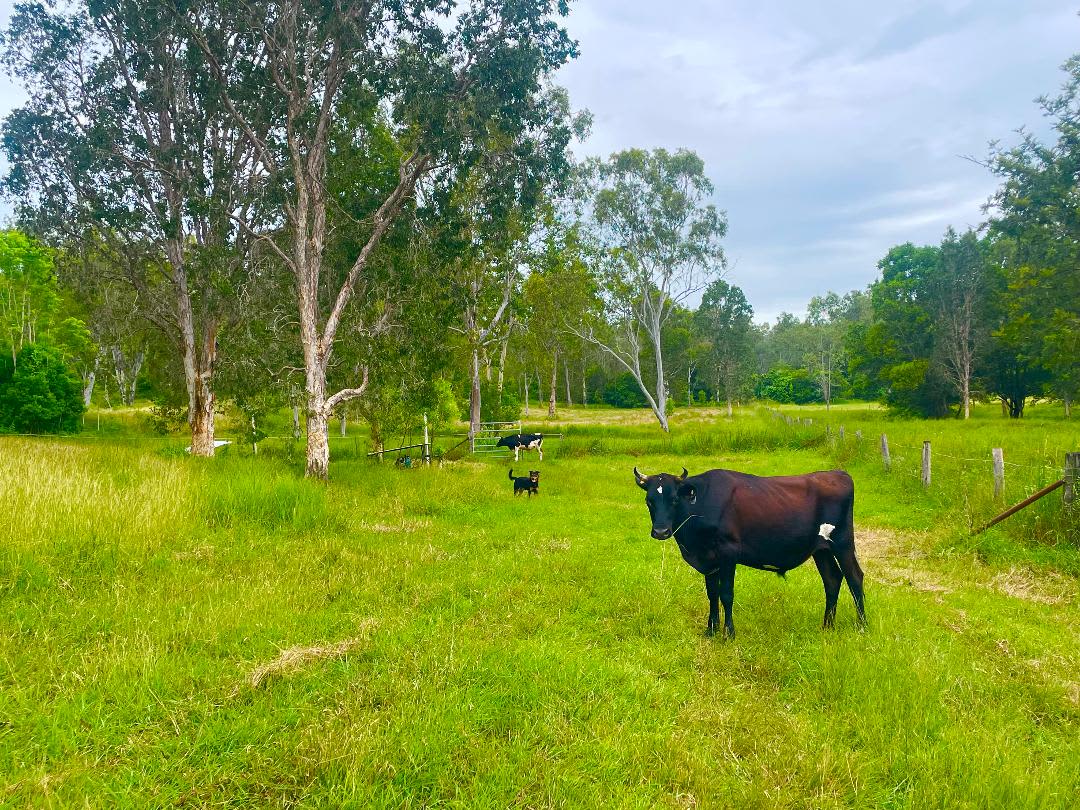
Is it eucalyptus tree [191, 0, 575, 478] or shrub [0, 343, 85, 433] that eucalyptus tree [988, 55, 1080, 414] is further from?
shrub [0, 343, 85, 433]

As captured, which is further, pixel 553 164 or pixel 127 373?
pixel 127 373

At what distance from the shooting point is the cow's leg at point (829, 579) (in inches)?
225

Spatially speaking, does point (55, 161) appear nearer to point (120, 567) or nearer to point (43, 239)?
point (43, 239)

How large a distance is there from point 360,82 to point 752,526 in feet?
52.4

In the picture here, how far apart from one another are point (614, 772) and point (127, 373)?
64911 mm

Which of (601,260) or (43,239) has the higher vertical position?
(601,260)

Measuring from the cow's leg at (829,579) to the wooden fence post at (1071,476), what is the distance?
5737 millimetres

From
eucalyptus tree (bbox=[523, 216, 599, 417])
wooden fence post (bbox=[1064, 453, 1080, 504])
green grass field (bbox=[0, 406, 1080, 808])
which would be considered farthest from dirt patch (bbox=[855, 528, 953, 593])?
eucalyptus tree (bbox=[523, 216, 599, 417])

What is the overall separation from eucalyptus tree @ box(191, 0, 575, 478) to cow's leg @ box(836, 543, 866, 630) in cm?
1238

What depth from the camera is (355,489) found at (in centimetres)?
1287

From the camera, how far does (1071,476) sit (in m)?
8.38

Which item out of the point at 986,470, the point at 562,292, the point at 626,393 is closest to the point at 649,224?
the point at 562,292

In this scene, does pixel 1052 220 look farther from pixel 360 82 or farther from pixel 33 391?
pixel 33 391

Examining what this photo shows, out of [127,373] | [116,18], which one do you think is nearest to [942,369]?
[116,18]
